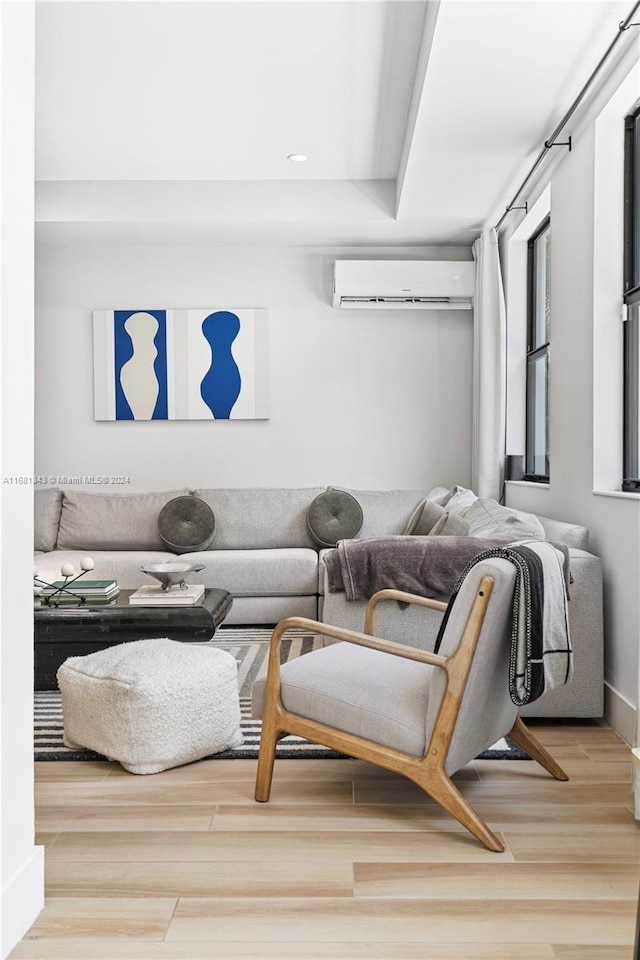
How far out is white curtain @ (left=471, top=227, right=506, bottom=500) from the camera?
4.79 m

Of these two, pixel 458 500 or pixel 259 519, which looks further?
pixel 259 519

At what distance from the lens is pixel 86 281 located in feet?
17.7

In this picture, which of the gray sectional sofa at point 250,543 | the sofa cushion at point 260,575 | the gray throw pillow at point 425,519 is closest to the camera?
the gray sectional sofa at point 250,543

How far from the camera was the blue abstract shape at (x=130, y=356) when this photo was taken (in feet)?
17.6

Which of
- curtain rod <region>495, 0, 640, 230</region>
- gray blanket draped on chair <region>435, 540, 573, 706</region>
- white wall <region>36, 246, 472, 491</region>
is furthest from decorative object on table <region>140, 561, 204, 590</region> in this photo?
curtain rod <region>495, 0, 640, 230</region>

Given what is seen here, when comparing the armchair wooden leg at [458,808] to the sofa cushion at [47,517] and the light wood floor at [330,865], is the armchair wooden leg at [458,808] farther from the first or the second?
the sofa cushion at [47,517]

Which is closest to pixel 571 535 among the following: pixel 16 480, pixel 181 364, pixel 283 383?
pixel 16 480

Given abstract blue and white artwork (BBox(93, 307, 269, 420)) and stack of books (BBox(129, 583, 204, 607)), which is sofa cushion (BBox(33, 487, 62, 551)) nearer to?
abstract blue and white artwork (BBox(93, 307, 269, 420))

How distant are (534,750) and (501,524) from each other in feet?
3.11

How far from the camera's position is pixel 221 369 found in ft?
17.6

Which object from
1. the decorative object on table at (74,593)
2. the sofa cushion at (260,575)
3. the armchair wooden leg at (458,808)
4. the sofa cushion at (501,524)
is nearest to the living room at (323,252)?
the sofa cushion at (501,524)

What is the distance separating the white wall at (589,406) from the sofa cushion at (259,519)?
63.4 inches

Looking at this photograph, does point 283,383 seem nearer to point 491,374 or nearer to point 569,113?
point 491,374

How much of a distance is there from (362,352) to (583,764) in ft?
11.4
